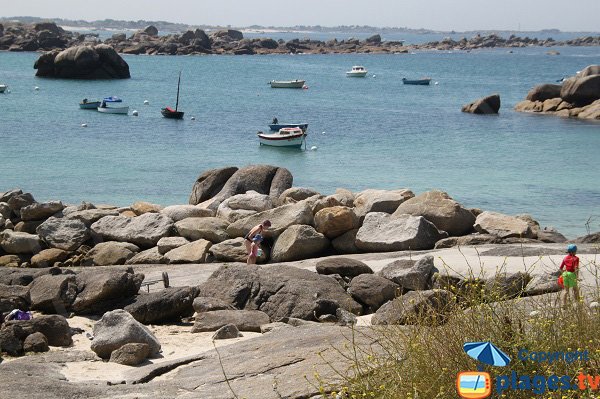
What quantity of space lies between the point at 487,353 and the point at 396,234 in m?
13.5

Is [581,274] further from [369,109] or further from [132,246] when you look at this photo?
[369,109]

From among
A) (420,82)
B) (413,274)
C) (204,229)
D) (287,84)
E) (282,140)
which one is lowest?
(287,84)

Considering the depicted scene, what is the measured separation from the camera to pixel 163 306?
15.8 meters

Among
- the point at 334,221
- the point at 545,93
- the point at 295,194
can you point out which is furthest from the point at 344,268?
the point at 545,93

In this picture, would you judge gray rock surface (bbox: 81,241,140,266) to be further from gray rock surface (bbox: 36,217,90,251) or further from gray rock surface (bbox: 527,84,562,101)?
gray rock surface (bbox: 527,84,562,101)

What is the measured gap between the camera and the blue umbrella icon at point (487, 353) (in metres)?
6.89

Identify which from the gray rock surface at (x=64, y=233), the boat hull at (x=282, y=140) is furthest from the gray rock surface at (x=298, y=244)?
the boat hull at (x=282, y=140)

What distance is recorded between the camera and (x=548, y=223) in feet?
96.4

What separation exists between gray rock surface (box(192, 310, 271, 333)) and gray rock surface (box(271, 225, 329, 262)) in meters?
5.03

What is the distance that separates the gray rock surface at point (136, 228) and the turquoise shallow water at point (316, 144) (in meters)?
9.40

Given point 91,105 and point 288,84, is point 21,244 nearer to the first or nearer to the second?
point 91,105

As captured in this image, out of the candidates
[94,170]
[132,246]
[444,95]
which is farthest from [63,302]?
[444,95]

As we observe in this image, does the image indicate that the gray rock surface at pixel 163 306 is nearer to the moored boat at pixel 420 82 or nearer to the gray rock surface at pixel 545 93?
the gray rock surface at pixel 545 93

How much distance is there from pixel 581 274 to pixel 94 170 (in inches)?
1102
